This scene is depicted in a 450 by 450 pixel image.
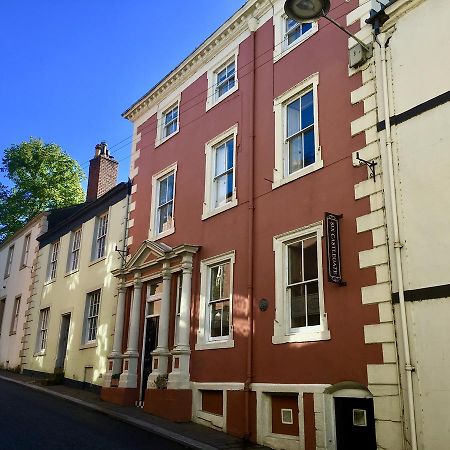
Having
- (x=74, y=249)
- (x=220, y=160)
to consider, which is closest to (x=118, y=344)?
(x=220, y=160)

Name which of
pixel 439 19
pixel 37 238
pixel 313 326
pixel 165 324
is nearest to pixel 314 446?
pixel 313 326

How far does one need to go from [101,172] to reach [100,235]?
222 inches

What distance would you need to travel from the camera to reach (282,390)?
9.69 metres

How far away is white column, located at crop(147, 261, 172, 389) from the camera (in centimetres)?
1277

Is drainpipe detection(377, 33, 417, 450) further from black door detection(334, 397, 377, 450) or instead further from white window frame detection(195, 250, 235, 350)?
white window frame detection(195, 250, 235, 350)

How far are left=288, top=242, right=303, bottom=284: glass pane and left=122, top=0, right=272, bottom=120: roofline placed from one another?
6.62 m

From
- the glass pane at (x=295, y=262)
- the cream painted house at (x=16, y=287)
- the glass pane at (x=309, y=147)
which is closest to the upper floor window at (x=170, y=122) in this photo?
the glass pane at (x=309, y=147)

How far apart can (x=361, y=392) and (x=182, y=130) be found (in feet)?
32.0

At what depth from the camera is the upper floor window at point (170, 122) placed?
1627 cm

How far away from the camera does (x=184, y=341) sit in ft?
41.0

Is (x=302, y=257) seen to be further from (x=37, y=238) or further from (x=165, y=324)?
(x=37, y=238)

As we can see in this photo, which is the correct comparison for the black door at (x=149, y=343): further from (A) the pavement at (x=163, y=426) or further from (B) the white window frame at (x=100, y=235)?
(B) the white window frame at (x=100, y=235)

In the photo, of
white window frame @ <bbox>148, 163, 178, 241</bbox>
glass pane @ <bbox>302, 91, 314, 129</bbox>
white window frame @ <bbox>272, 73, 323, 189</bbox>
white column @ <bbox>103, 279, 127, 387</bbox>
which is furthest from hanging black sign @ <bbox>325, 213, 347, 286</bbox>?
white column @ <bbox>103, 279, 127, 387</bbox>

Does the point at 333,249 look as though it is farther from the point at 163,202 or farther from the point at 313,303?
the point at 163,202
